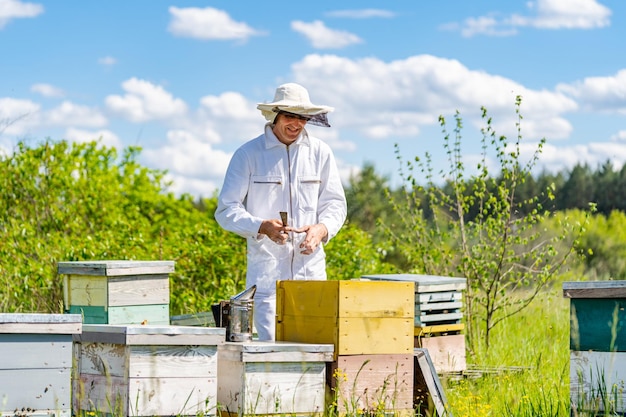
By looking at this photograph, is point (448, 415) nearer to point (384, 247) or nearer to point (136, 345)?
point (136, 345)

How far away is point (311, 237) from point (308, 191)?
1.23 ft

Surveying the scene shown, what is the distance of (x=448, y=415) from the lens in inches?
198

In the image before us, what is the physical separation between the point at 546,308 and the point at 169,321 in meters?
5.38

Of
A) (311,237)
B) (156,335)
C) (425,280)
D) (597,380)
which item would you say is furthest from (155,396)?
(425,280)

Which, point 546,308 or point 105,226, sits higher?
point 105,226

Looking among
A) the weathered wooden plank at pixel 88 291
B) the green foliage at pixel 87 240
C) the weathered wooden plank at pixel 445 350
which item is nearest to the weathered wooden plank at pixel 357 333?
the weathered wooden plank at pixel 445 350

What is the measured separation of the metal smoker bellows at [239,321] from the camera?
4738 millimetres

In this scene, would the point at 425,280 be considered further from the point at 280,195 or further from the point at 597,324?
the point at 597,324

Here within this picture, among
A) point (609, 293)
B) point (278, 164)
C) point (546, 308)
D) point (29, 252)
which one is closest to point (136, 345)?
point (278, 164)

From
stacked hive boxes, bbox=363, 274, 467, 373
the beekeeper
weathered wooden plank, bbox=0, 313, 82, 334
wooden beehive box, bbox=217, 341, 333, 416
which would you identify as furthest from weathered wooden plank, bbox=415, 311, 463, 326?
weathered wooden plank, bbox=0, 313, 82, 334

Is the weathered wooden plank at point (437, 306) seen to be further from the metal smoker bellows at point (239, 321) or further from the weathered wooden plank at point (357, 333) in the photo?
the metal smoker bellows at point (239, 321)

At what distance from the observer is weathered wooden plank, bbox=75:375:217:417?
4.26 metres

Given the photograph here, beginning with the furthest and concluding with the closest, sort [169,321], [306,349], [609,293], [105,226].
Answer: [105,226] → [169,321] → [306,349] → [609,293]

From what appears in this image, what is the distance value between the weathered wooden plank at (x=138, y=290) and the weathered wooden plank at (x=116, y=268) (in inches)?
2.1
